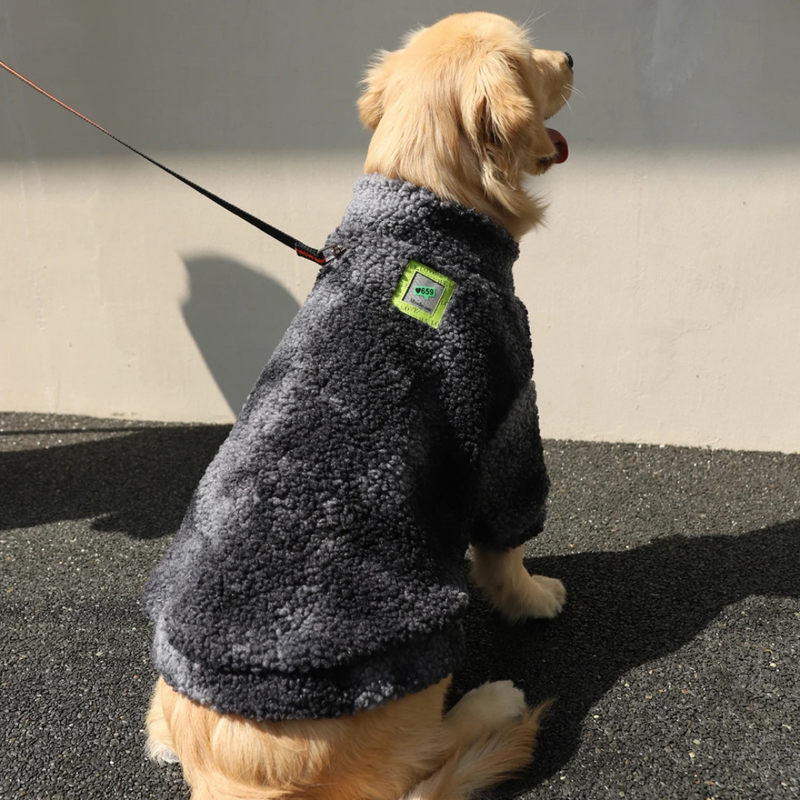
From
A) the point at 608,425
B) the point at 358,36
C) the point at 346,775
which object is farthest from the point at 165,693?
the point at 358,36

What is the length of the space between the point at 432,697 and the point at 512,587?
0.68 metres

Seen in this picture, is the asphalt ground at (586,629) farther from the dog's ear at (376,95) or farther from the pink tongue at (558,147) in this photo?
the dog's ear at (376,95)

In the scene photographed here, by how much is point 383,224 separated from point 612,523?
71.6 inches

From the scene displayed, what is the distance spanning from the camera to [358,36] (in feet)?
11.6

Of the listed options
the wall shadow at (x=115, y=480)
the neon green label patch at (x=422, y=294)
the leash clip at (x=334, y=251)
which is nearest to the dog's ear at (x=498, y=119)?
the neon green label patch at (x=422, y=294)

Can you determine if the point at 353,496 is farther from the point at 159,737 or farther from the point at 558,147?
the point at 558,147

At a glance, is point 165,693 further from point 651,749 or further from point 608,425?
point 608,425

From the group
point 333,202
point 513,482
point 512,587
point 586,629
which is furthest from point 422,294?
point 333,202

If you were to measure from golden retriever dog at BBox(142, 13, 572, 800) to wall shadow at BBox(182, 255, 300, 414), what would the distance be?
1.99m

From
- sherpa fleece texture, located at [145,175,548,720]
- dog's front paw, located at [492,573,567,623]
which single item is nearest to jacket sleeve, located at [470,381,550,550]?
sherpa fleece texture, located at [145,175,548,720]

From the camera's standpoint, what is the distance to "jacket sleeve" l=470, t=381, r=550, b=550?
202 centimetres

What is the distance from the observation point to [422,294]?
70.5 inches

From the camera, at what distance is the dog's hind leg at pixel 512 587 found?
7.66ft

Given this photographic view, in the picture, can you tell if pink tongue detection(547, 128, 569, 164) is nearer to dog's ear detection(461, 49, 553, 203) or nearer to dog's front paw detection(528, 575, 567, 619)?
dog's ear detection(461, 49, 553, 203)
